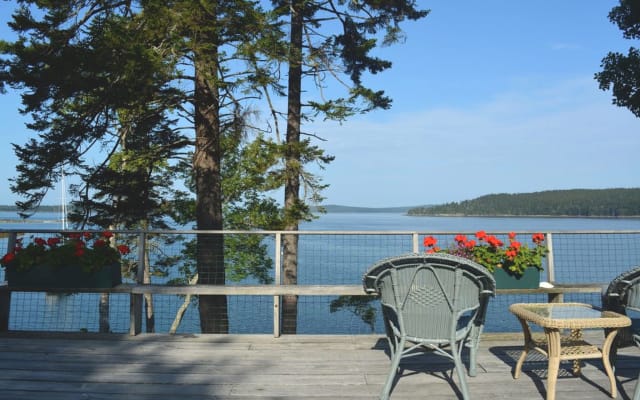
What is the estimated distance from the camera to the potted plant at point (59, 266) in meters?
4.38

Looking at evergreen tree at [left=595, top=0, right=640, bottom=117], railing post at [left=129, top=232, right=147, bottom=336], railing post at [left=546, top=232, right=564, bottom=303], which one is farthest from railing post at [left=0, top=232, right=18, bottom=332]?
evergreen tree at [left=595, top=0, right=640, bottom=117]

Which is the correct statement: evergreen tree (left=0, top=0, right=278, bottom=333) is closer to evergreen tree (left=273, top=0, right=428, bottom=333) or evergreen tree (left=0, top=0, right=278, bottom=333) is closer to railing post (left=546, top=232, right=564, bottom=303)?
evergreen tree (left=273, top=0, right=428, bottom=333)

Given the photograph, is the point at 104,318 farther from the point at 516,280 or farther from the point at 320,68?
the point at 516,280

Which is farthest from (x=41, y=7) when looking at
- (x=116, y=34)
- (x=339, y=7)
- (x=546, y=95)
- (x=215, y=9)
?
(x=546, y=95)

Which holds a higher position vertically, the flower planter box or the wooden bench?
the flower planter box

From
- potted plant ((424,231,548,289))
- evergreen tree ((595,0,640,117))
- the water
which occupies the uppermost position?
evergreen tree ((595,0,640,117))

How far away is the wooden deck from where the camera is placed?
289 cm

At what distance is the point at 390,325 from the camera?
2863 mm

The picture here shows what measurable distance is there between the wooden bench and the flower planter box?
4cm

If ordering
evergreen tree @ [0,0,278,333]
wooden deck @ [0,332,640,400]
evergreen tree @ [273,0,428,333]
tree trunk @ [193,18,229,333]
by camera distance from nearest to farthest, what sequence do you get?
wooden deck @ [0,332,640,400] → evergreen tree @ [0,0,278,333] → tree trunk @ [193,18,229,333] → evergreen tree @ [273,0,428,333]

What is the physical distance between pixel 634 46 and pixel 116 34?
41.1 feet

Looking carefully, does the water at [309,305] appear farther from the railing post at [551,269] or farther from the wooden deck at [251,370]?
the wooden deck at [251,370]

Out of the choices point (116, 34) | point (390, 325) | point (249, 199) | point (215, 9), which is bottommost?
point (390, 325)

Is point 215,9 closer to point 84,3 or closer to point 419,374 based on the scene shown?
point 84,3
